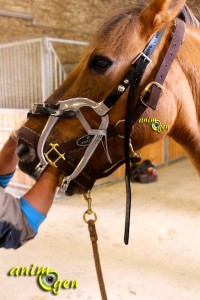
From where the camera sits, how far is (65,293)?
219 centimetres

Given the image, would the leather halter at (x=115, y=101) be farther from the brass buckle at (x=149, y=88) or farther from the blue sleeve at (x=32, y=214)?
the blue sleeve at (x=32, y=214)

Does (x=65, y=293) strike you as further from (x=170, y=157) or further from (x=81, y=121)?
(x=170, y=157)

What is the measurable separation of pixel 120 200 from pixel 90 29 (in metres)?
Answer: 5.06

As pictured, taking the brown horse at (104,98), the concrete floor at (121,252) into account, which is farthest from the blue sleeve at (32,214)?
the concrete floor at (121,252)

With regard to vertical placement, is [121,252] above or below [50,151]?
below

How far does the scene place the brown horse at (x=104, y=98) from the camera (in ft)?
3.23

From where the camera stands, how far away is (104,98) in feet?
3.28

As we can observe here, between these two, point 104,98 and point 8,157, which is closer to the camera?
point 104,98

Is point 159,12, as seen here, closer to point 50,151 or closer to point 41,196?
point 50,151

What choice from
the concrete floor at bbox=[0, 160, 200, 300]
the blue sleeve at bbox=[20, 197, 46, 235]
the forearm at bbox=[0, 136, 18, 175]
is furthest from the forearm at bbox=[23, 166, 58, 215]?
the concrete floor at bbox=[0, 160, 200, 300]
